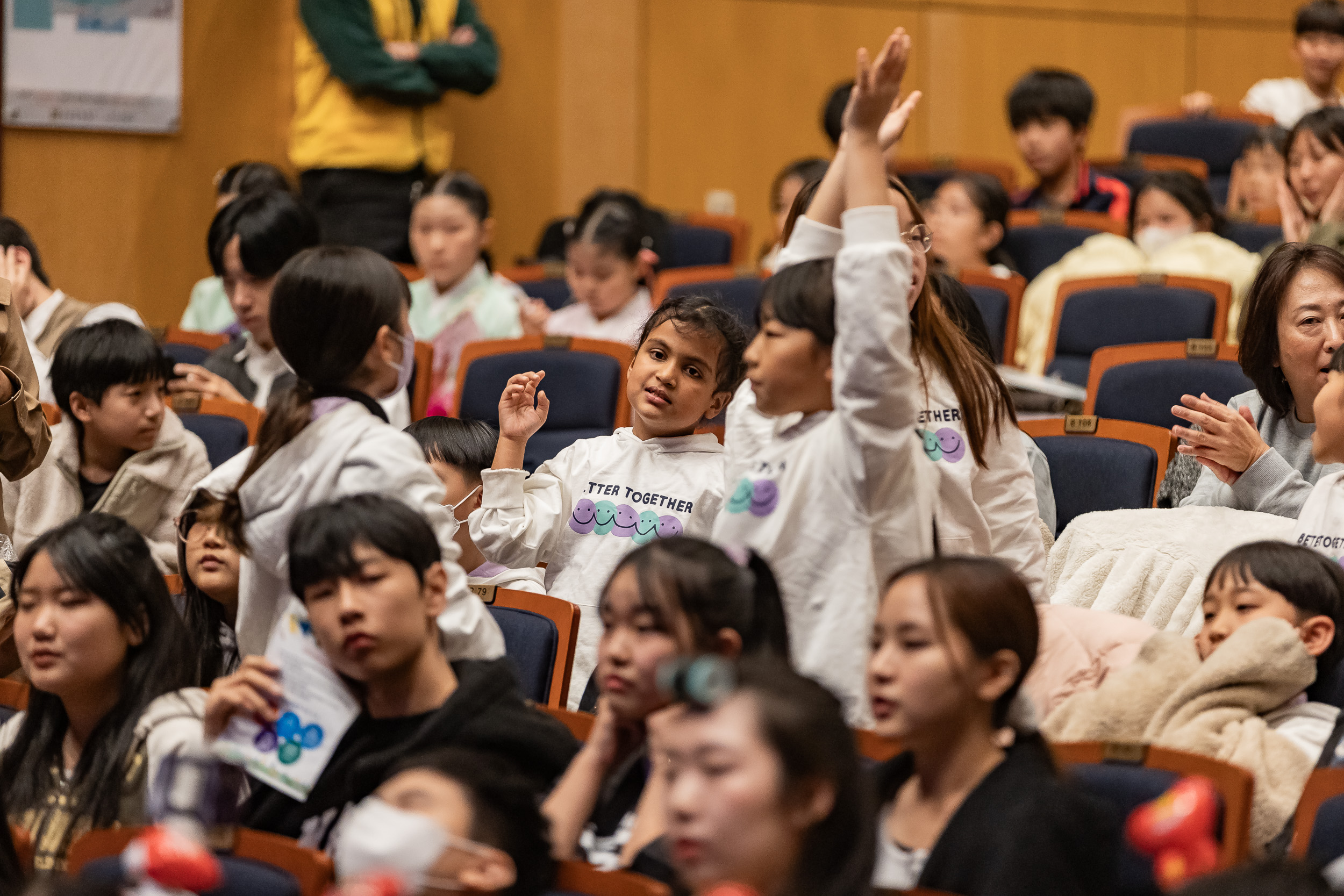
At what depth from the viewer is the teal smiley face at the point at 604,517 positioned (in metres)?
2.67

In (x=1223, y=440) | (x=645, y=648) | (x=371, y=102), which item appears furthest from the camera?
(x=371, y=102)

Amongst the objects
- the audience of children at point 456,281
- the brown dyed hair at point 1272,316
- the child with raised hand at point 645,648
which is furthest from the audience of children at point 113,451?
the brown dyed hair at point 1272,316

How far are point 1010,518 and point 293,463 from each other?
1016 mm

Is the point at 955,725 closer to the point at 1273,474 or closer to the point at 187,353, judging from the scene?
the point at 1273,474

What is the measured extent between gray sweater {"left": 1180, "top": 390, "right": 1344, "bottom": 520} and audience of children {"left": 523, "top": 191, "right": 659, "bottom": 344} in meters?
1.92

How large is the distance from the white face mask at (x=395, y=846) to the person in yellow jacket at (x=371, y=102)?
3.71 m

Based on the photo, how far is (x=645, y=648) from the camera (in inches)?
69.3

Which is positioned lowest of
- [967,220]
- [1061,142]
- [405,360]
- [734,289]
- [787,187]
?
[405,360]

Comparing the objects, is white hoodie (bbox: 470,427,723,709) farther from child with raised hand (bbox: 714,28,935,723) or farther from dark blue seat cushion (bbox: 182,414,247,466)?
dark blue seat cushion (bbox: 182,414,247,466)

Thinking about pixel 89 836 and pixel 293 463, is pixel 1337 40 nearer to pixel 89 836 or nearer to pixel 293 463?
pixel 293 463

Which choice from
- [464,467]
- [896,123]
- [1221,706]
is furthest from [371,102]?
[1221,706]

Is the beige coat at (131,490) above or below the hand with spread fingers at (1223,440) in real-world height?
below

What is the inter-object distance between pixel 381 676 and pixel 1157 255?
335cm

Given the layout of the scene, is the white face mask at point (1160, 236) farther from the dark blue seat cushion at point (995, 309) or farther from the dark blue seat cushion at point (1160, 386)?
the dark blue seat cushion at point (1160, 386)
